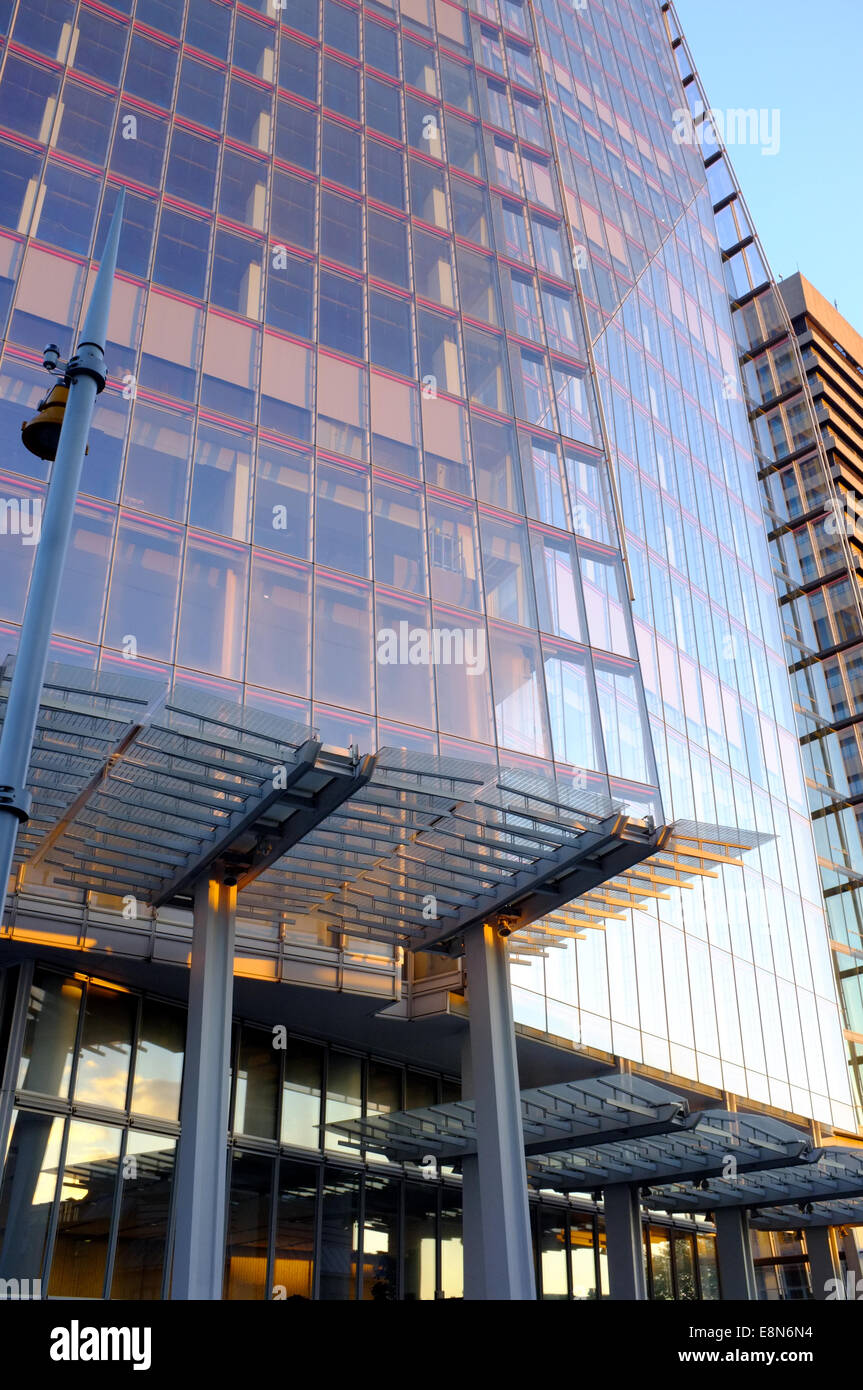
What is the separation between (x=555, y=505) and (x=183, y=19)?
12358 mm

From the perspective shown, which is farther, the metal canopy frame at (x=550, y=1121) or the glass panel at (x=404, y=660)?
the metal canopy frame at (x=550, y=1121)

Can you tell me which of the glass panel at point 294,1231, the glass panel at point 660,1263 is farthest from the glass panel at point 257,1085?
the glass panel at point 660,1263

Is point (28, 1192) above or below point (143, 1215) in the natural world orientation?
above

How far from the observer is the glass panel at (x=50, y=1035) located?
64.7 feet

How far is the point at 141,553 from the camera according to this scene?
56.2ft

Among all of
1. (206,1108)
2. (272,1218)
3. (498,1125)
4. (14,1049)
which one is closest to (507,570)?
(498,1125)

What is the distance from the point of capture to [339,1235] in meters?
23.7

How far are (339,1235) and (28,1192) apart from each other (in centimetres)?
727

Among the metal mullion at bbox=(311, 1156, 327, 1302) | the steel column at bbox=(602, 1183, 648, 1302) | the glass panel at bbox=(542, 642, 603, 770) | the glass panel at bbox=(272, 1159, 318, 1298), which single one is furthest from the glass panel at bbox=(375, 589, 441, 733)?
the steel column at bbox=(602, 1183, 648, 1302)

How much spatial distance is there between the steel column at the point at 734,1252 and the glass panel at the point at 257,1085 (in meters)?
17.1

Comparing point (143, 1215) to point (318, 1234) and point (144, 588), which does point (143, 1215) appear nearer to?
point (318, 1234)

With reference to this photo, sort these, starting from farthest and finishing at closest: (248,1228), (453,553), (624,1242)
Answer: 1. (624,1242)
2. (248,1228)
3. (453,553)

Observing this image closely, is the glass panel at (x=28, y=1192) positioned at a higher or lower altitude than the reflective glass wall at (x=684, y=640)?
lower

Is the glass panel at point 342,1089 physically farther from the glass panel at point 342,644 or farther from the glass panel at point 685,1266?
the glass panel at point 685,1266
